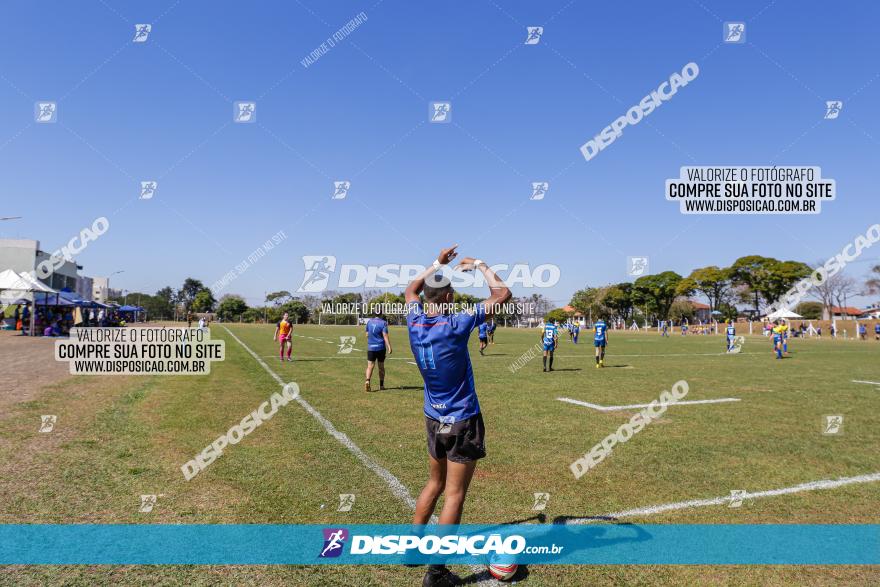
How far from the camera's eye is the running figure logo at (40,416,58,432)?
28.5 ft

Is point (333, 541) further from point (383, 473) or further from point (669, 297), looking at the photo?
point (669, 297)

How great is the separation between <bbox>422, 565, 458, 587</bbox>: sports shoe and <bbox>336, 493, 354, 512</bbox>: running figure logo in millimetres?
1629

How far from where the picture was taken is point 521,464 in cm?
685

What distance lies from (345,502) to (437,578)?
6.14 ft

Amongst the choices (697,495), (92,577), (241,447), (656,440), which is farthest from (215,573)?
(656,440)

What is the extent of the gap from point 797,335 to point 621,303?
47.2 meters

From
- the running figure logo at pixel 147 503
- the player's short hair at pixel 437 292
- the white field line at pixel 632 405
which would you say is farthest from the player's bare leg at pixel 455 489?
the white field line at pixel 632 405

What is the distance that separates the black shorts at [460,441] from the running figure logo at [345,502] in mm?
1728

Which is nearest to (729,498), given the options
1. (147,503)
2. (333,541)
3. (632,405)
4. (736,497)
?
(736,497)

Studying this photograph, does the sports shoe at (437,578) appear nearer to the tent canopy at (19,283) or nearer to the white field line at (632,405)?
the white field line at (632,405)

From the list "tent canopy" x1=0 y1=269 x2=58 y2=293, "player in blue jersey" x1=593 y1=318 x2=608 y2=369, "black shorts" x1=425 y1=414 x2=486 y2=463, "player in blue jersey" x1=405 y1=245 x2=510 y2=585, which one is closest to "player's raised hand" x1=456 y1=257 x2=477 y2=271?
"player in blue jersey" x1=405 y1=245 x2=510 y2=585

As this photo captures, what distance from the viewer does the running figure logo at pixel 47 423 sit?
869cm

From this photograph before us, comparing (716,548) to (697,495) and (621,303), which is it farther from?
(621,303)

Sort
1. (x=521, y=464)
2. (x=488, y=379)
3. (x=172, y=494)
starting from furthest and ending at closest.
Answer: (x=488, y=379), (x=521, y=464), (x=172, y=494)
